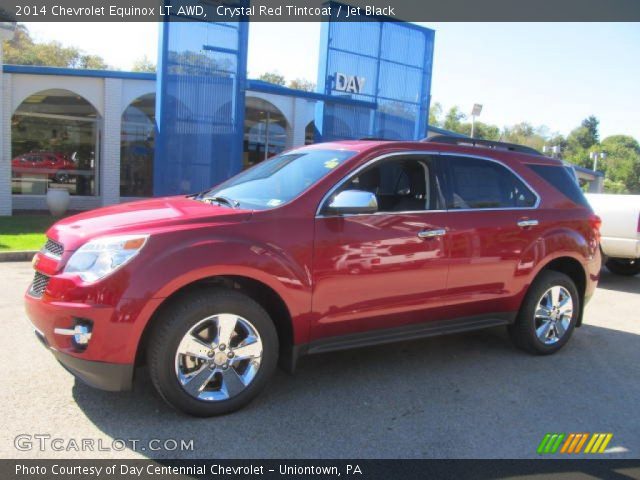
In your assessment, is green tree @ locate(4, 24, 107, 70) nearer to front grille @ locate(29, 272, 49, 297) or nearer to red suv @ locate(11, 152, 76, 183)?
red suv @ locate(11, 152, 76, 183)

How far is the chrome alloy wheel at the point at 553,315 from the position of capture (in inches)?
200

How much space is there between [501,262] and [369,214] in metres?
1.46

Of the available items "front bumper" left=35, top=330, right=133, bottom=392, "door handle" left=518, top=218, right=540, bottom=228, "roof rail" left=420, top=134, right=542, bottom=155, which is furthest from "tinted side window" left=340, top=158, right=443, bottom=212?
"front bumper" left=35, top=330, right=133, bottom=392

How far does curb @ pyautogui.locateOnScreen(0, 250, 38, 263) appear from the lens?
28.4 ft

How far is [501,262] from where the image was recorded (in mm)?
4699

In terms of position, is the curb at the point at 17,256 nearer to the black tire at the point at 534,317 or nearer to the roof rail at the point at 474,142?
the roof rail at the point at 474,142

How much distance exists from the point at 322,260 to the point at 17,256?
22.9 ft

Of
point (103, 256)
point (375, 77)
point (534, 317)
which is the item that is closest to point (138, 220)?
point (103, 256)

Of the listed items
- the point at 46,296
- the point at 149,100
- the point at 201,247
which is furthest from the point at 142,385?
the point at 149,100

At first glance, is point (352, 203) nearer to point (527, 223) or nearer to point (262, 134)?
point (527, 223)

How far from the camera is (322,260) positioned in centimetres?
377

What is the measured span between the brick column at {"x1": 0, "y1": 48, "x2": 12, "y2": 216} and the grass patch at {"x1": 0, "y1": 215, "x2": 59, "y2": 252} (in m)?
0.46

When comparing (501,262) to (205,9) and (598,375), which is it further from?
(205,9)

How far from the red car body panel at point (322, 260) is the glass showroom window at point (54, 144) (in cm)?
1312
